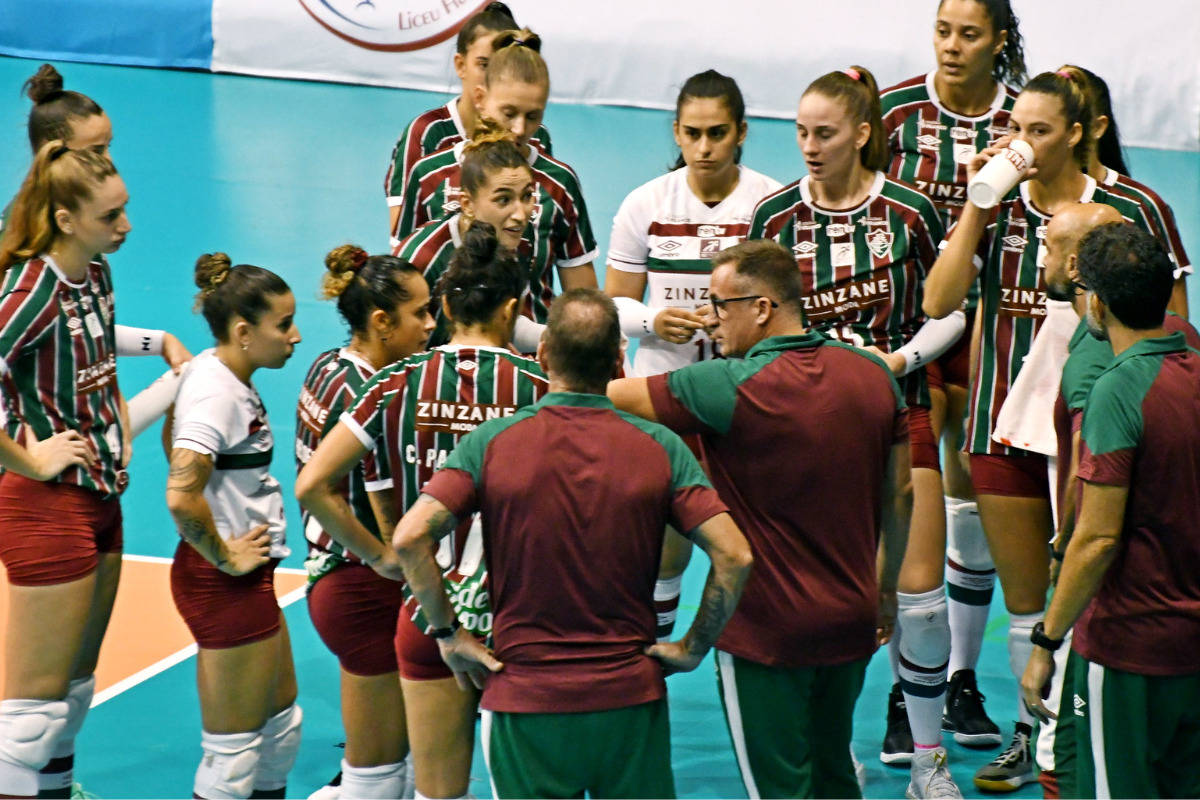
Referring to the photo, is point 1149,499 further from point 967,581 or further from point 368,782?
point 368,782

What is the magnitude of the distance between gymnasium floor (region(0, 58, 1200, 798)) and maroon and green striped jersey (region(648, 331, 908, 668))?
5.38ft

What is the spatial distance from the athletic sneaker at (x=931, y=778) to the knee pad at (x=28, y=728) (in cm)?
282

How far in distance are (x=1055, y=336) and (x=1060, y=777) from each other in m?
1.59

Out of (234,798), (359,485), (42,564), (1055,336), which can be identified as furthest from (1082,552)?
(42,564)

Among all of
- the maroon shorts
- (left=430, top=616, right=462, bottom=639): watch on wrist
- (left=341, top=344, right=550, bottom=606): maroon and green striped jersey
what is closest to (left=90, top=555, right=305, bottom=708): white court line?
(left=341, top=344, right=550, bottom=606): maroon and green striped jersey

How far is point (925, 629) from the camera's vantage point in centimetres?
505

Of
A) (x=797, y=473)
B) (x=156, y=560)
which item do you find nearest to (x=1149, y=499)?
(x=797, y=473)

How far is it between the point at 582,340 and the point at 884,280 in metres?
1.94

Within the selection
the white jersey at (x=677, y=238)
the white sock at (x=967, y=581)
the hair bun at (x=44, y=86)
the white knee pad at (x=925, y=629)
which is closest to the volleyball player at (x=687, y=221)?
the white jersey at (x=677, y=238)

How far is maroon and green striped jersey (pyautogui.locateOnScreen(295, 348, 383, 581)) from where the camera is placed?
13.7ft

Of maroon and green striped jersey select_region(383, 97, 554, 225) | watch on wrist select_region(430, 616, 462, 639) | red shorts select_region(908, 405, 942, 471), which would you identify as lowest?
watch on wrist select_region(430, 616, 462, 639)

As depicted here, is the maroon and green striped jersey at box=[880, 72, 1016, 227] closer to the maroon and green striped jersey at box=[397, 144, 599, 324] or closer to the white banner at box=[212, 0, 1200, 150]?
the maroon and green striped jersey at box=[397, 144, 599, 324]

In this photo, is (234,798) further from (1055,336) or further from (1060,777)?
(1055,336)

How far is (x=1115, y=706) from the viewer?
3711mm
